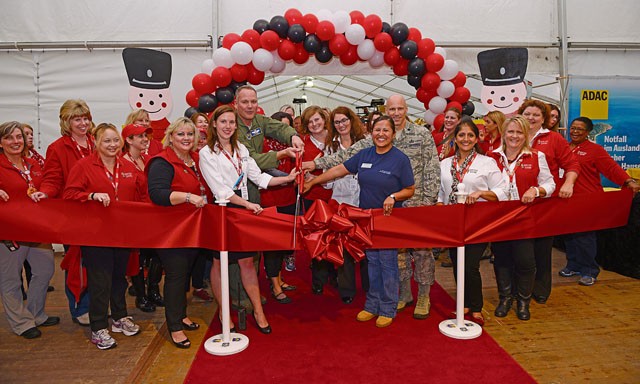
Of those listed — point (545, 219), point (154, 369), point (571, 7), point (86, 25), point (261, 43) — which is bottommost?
point (154, 369)

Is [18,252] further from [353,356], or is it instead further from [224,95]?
[224,95]

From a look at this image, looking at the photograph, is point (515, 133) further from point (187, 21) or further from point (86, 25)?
point (86, 25)

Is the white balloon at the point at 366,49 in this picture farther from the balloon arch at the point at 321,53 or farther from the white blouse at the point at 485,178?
the white blouse at the point at 485,178

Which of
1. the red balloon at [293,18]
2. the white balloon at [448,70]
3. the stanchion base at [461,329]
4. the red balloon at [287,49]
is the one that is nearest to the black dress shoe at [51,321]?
the stanchion base at [461,329]

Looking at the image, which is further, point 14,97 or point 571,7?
point 571,7

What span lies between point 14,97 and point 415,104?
32.7 ft

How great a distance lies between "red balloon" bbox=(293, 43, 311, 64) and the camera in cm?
600

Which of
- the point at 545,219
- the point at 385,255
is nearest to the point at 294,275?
the point at 385,255

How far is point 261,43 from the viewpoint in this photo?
231 inches

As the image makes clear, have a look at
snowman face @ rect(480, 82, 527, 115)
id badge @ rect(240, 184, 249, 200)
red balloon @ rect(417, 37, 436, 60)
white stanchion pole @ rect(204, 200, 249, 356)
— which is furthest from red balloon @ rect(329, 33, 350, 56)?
white stanchion pole @ rect(204, 200, 249, 356)

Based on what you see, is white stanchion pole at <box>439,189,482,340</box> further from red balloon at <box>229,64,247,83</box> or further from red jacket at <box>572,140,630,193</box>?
red balloon at <box>229,64,247,83</box>

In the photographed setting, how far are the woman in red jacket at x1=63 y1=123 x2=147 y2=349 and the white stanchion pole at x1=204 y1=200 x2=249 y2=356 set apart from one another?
2.44 feet

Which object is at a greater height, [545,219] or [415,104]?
[415,104]

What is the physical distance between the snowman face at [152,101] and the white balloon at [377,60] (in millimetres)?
2809
